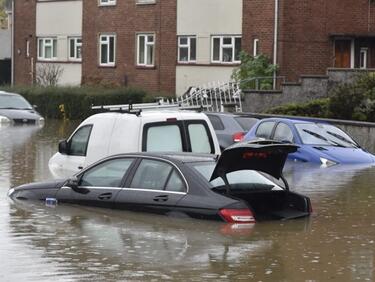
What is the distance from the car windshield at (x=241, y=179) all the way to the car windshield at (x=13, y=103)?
83.9 feet

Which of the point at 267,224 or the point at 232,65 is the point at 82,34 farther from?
the point at 267,224

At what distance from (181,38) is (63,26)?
28.9ft

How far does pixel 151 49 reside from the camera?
43250 millimetres

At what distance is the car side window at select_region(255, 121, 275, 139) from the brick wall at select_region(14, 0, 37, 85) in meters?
28.2

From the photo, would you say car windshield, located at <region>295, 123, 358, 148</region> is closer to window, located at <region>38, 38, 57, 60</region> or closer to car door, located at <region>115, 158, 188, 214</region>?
car door, located at <region>115, 158, 188, 214</region>

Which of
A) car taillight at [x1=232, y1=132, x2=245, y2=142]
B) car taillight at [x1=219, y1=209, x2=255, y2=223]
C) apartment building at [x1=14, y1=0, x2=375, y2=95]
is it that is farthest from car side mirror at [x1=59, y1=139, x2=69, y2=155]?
apartment building at [x1=14, y1=0, x2=375, y2=95]

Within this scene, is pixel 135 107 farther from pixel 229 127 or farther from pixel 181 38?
pixel 181 38

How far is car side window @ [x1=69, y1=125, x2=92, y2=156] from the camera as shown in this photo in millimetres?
17516

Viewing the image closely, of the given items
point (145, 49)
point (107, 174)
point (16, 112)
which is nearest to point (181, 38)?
point (145, 49)

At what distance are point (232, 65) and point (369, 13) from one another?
585 cm

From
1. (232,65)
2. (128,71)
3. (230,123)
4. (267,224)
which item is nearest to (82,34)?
(128,71)

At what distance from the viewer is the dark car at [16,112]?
37188 millimetres

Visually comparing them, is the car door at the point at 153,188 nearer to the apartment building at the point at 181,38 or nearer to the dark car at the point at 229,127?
the dark car at the point at 229,127

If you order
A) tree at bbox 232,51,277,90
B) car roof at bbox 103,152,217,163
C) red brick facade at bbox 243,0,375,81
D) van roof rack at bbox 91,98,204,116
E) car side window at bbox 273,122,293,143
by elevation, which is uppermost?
red brick facade at bbox 243,0,375,81
